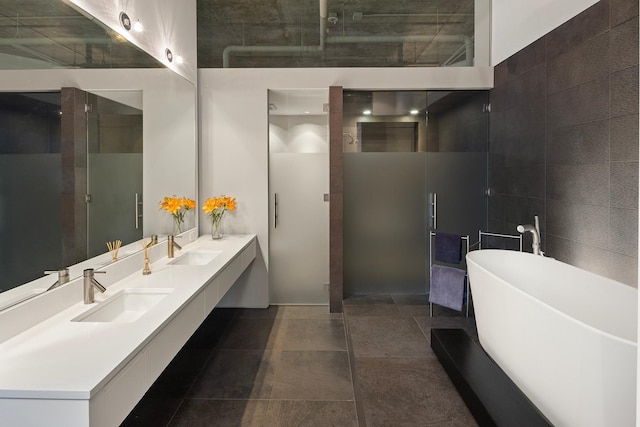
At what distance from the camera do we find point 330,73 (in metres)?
3.84

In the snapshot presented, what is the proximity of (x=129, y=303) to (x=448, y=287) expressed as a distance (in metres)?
2.35

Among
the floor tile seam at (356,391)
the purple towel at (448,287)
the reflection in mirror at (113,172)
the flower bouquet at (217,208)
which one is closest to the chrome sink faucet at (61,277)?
the reflection in mirror at (113,172)

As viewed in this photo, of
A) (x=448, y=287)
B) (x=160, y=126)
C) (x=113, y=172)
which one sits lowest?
(x=448, y=287)

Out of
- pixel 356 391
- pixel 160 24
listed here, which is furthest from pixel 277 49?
pixel 356 391

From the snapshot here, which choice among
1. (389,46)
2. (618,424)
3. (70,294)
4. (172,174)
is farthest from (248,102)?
(618,424)

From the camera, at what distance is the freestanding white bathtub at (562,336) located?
55.1 inches

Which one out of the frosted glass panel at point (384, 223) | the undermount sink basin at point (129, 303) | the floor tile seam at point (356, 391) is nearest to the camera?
the undermount sink basin at point (129, 303)

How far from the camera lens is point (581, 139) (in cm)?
261

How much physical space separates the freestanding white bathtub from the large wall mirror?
2.20 meters

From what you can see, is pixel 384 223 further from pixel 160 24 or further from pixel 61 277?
pixel 61 277

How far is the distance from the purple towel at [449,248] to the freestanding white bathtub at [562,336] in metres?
0.53

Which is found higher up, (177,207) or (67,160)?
(67,160)

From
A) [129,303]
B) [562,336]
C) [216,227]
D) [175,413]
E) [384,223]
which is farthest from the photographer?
[384,223]

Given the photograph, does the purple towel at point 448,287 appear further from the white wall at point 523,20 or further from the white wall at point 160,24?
the white wall at point 160,24
